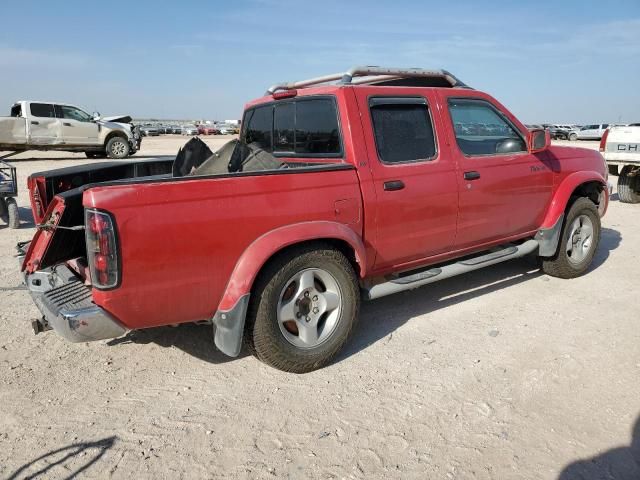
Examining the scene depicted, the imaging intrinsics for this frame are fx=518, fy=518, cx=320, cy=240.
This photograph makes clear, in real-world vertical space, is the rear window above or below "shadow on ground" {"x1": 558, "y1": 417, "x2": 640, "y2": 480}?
above

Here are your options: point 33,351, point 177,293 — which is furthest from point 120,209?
point 33,351

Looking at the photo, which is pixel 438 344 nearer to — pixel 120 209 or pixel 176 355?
pixel 176 355

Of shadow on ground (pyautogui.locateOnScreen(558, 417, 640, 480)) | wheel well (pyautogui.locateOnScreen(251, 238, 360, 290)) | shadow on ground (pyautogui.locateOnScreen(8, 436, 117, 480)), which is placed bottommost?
shadow on ground (pyautogui.locateOnScreen(8, 436, 117, 480))

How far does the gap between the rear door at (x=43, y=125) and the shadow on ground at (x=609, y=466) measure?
18918mm

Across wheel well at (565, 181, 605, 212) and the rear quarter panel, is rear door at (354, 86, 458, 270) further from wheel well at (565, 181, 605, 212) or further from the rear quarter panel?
wheel well at (565, 181, 605, 212)

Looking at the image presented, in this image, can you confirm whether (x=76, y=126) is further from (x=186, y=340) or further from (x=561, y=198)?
(x=561, y=198)

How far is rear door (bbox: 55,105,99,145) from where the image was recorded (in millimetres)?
18031

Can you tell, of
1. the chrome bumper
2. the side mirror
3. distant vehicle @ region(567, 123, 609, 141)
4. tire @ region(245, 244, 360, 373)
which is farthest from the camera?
distant vehicle @ region(567, 123, 609, 141)

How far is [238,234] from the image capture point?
121 inches

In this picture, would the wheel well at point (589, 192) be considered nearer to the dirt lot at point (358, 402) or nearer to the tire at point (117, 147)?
the dirt lot at point (358, 402)

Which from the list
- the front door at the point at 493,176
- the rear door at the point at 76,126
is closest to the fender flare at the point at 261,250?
the front door at the point at 493,176

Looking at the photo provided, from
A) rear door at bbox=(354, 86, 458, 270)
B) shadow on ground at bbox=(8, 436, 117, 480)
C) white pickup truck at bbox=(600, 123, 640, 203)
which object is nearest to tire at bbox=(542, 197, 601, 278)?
rear door at bbox=(354, 86, 458, 270)

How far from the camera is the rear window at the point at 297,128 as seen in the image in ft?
12.7

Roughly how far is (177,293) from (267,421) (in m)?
0.89
